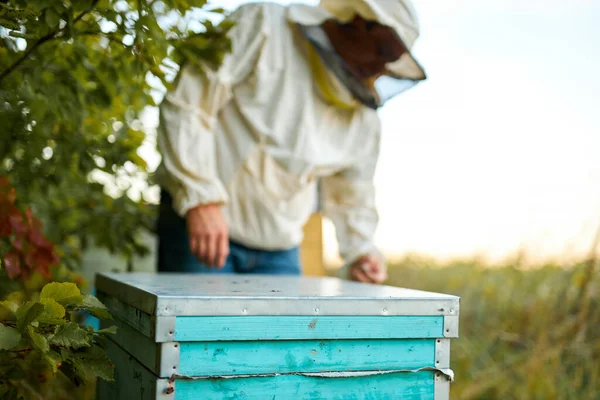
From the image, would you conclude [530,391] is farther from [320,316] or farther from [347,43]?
[320,316]

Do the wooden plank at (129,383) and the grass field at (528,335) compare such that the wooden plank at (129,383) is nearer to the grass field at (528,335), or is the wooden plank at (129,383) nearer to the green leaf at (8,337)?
the green leaf at (8,337)

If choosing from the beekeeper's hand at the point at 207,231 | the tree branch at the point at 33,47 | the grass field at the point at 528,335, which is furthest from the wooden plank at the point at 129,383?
the grass field at the point at 528,335

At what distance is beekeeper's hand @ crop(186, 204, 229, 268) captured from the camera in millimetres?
1715

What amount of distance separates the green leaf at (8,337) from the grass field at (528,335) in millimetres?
2421

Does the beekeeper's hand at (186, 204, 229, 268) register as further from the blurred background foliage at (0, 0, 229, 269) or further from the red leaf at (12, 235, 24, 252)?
the red leaf at (12, 235, 24, 252)

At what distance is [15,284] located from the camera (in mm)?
1598

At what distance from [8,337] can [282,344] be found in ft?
1.40

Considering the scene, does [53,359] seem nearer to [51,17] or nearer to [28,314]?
[28,314]

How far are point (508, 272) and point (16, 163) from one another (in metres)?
2.56

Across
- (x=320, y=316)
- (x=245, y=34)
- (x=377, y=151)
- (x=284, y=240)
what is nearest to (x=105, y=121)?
(x=245, y=34)

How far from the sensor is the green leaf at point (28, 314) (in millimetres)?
934

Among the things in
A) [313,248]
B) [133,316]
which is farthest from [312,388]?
[313,248]

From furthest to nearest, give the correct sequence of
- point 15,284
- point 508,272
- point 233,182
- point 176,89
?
point 508,272 → point 233,182 → point 176,89 → point 15,284

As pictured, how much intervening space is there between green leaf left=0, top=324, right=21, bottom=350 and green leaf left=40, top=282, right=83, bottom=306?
8cm
